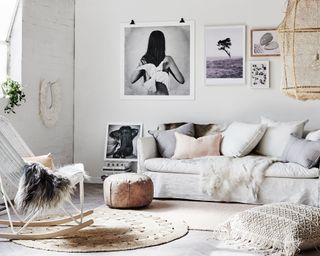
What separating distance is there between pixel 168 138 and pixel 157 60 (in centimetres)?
120

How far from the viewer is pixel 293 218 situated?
381 centimetres

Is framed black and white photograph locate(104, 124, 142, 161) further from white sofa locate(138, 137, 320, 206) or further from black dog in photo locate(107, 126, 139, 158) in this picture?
white sofa locate(138, 137, 320, 206)

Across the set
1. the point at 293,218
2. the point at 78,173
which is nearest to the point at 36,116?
the point at 78,173

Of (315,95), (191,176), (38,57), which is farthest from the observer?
(38,57)

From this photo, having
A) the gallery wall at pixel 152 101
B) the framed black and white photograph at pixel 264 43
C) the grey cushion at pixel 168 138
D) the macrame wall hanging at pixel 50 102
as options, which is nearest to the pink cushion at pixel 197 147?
the grey cushion at pixel 168 138

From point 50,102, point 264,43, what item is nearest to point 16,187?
point 50,102

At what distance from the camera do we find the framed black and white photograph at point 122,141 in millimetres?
6941

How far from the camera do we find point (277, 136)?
597 centimetres

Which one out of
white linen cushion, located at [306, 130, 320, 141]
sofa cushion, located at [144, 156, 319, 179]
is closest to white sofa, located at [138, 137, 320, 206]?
sofa cushion, located at [144, 156, 319, 179]

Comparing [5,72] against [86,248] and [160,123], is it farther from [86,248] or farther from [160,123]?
[86,248]

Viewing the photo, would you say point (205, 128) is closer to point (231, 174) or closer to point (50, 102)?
point (231, 174)

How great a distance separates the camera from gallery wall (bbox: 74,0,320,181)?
6.53 m

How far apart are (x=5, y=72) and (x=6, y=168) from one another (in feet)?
7.75

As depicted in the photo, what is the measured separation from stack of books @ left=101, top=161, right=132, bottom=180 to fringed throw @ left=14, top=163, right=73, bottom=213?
290cm
